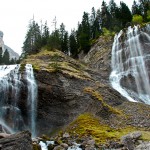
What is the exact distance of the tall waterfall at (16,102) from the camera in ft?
118

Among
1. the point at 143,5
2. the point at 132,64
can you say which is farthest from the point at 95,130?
the point at 143,5

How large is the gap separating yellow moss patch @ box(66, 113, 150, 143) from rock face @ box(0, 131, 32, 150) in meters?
8.90

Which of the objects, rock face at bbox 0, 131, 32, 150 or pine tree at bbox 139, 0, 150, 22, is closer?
rock face at bbox 0, 131, 32, 150

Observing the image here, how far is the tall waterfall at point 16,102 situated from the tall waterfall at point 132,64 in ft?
42.2

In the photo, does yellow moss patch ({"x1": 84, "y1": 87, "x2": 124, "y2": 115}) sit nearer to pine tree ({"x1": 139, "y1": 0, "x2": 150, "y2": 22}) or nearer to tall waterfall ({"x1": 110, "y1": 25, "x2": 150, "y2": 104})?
tall waterfall ({"x1": 110, "y1": 25, "x2": 150, "y2": 104})

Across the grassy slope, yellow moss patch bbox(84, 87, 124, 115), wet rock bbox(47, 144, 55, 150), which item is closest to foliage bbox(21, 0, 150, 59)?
the grassy slope

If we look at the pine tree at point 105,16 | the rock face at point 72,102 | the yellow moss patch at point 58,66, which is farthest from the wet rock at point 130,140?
the pine tree at point 105,16

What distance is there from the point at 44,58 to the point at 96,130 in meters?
24.8

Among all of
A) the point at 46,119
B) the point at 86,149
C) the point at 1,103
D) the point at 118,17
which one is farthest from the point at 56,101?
the point at 118,17

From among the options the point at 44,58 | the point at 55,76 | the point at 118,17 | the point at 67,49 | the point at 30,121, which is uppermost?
the point at 118,17

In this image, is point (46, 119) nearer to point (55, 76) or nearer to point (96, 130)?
point (55, 76)

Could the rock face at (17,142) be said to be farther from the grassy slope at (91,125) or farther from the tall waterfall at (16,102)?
the tall waterfall at (16,102)

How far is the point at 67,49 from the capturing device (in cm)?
7769

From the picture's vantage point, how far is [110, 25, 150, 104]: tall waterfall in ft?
151
